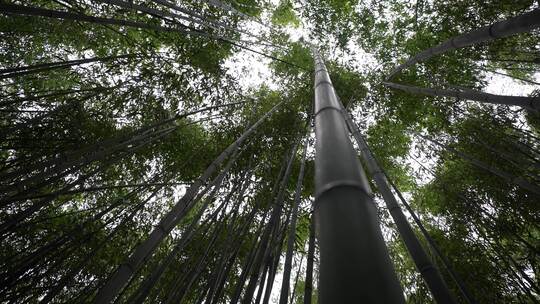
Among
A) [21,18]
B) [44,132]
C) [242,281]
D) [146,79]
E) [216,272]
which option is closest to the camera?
[242,281]

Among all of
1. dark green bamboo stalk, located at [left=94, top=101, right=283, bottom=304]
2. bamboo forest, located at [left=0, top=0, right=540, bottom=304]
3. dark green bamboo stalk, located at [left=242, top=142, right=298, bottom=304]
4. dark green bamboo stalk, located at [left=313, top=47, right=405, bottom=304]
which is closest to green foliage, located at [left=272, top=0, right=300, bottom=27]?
bamboo forest, located at [left=0, top=0, right=540, bottom=304]

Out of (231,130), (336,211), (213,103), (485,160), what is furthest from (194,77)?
(485,160)

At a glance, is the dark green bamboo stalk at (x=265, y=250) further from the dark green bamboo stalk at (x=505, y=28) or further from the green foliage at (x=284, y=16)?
the green foliage at (x=284, y=16)

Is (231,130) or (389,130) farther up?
(389,130)

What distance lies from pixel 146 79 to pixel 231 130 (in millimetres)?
1653

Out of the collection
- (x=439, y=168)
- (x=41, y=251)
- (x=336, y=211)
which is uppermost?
(x=439, y=168)

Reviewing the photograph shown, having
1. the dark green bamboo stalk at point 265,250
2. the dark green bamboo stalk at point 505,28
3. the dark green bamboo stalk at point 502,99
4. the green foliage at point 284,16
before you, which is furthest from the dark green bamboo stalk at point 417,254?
the green foliage at point 284,16

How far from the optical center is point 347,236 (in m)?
0.89

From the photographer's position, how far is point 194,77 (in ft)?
16.4

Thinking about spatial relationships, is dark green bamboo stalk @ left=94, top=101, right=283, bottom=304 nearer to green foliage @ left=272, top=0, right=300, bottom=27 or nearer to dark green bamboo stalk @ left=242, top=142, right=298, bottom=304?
dark green bamboo stalk @ left=242, top=142, right=298, bottom=304

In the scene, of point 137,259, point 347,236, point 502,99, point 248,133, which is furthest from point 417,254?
point 248,133

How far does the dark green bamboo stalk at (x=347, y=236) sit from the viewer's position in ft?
2.50

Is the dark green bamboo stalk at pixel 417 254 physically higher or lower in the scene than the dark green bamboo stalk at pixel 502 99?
lower

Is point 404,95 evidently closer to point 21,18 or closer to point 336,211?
point 336,211
